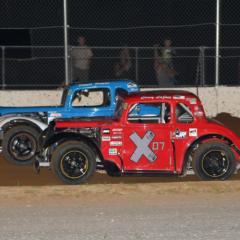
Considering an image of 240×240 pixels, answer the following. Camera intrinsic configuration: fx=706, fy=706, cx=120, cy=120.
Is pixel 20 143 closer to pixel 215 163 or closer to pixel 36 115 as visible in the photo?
pixel 36 115

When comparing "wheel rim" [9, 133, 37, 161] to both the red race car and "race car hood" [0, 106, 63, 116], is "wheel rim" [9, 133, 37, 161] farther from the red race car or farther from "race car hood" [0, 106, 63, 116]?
the red race car

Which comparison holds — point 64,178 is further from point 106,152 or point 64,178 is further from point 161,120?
point 161,120

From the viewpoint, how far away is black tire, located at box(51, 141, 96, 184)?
34.0ft

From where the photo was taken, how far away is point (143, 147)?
34.4 ft

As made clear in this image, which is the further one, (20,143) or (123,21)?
(123,21)

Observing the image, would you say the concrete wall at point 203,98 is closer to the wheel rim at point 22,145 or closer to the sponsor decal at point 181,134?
the wheel rim at point 22,145

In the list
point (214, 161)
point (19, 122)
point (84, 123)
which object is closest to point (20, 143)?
Result: point (19, 122)

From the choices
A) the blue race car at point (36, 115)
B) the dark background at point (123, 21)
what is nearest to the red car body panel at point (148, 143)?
the blue race car at point (36, 115)

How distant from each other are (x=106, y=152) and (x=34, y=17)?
695 inches

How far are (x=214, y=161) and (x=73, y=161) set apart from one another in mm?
2099

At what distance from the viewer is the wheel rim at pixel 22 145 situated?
12.7 meters

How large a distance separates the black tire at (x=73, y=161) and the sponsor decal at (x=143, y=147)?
63 cm

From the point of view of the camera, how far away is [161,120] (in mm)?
10656

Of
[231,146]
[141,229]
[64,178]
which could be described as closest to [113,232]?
[141,229]
